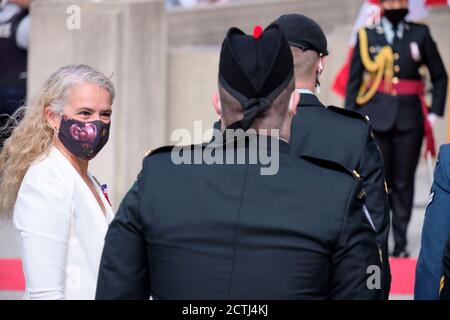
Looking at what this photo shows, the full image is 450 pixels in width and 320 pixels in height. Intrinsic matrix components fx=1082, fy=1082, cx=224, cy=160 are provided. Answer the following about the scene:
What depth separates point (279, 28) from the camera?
9.44 feet

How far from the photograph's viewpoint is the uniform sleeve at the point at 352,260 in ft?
8.73

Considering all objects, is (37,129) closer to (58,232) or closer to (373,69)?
(58,232)

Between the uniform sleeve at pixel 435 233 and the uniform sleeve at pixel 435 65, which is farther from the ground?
the uniform sleeve at pixel 435 65

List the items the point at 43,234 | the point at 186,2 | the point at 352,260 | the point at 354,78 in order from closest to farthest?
the point at 352,260
the point at 43,234
the point at 354,78
the point at 186,2

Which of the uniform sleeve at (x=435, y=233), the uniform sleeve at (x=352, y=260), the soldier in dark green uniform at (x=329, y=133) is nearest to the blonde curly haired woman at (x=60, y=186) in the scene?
the soldier in dark green uniform at (x=329, y=133)

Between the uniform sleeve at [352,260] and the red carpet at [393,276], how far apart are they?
421 cm

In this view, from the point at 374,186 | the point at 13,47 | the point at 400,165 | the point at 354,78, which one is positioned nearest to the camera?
the point at 374,186

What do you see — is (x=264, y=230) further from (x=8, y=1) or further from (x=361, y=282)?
(x=8, y=1)

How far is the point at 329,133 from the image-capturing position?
4031 millimetres

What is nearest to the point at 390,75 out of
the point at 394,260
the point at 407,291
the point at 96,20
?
the point at 394,260

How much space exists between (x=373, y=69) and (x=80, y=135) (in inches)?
191

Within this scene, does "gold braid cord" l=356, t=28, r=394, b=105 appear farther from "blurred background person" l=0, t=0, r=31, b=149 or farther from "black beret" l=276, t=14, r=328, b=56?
"black beret" l=276, t=14, r=328, b=56

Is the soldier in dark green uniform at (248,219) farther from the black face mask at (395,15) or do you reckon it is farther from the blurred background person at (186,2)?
the blurred background person at (186,2)

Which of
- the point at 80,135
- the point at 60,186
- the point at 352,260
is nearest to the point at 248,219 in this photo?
the point at 352,260
